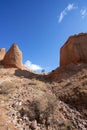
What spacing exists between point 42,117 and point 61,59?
14.0 metres

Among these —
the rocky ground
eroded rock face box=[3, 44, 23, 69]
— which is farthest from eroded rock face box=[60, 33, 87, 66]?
the rocky ground

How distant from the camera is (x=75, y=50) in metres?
19.7

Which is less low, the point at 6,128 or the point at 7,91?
the point at 7,91

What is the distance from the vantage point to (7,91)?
397 inches

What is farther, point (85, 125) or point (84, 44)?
point (84, 44)

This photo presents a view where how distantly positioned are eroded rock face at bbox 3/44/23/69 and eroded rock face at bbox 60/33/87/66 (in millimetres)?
5100

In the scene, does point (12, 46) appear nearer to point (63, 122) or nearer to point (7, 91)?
point (7, 91)

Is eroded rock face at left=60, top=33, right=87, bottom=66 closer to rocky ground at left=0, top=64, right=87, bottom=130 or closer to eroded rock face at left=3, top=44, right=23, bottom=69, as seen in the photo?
eroded rock face at left=3, top=44, right=23, bottom=69

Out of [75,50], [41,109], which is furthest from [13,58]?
[41,109]

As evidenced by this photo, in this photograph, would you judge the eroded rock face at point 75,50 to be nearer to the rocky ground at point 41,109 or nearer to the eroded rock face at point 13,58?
the eroded rock face at point 13,58

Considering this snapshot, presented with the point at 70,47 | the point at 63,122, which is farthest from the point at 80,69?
the point at 63,122

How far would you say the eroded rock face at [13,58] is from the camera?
20.9 m

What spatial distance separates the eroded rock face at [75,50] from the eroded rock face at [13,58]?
5100 millimetres

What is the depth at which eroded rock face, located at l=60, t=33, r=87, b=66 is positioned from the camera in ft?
64.1
